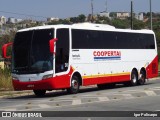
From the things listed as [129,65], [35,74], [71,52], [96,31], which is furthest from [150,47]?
[35,74]

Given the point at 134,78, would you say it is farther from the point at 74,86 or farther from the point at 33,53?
the point at 33,53

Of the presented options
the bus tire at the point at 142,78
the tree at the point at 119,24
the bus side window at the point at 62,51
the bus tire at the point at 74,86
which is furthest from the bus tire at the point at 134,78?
→ the tree at the point at 119,24

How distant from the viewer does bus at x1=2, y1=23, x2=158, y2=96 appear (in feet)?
76.5

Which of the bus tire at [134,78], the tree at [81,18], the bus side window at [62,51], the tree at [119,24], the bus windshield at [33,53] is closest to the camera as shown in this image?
the bus windshield at [33,53]

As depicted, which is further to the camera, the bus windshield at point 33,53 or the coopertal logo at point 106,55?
the coopertal logo at point 106,55

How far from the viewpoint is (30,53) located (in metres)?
23.6

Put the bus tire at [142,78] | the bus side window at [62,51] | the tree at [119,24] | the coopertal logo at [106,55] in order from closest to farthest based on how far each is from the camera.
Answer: the bus side window at [62,51], the coopertal logo at [106,55], the bus tire at [142,78], the tree at [119,24]

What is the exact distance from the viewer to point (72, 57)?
24.5 metres

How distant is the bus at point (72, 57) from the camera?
76.5 ft

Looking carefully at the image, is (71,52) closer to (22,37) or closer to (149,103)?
(22,37)

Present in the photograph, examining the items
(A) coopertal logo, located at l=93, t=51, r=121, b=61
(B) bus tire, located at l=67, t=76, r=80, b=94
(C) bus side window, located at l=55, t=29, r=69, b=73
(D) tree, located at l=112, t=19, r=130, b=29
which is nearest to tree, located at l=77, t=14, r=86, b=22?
(D) tree, located at l=112, t=19, r=130, b=29

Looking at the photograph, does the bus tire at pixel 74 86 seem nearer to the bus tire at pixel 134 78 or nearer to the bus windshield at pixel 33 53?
the bus windshield at pixel 33 53

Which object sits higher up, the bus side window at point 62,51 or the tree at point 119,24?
the tree at point 119,24

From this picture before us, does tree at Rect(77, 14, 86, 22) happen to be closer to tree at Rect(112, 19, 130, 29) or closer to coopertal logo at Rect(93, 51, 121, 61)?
tree at Rect(112, 19, 130, 29)
